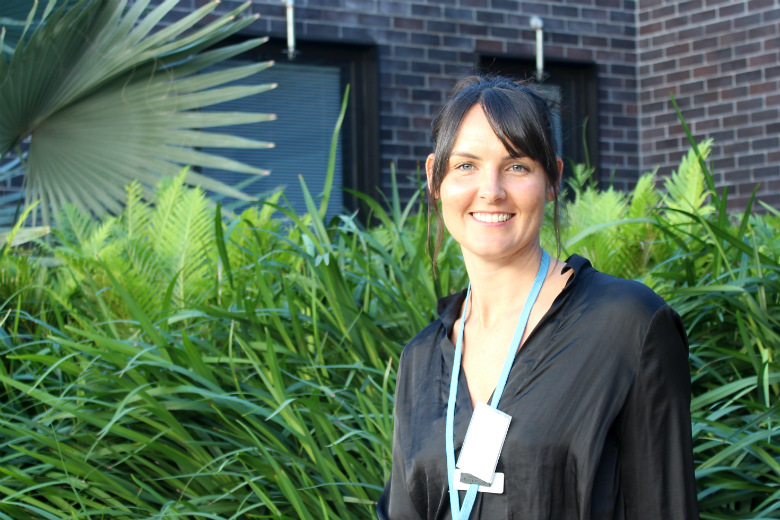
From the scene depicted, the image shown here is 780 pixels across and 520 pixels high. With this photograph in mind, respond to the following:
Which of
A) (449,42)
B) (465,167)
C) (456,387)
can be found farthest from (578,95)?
(456,387)

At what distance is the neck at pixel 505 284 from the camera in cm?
182

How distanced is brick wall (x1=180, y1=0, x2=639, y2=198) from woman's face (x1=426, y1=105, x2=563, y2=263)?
16.9ft

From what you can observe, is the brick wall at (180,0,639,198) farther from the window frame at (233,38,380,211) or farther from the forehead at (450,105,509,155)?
the forehead at (450,105,509,155)

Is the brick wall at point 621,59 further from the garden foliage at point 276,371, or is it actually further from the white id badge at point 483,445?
the white id badge at point 483,445

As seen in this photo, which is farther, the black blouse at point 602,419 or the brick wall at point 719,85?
the brick wall at point 719,85

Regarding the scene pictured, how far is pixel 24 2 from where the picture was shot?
15.3 ft

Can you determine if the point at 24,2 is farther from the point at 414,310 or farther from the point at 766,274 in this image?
the point at 766,274

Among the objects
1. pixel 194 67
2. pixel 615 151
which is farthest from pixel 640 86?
pixel 194 67

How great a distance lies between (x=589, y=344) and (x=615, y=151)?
6.49m

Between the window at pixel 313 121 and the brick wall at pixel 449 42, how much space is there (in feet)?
0.44

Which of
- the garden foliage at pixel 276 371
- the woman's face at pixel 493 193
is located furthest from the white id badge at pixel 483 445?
the garden foliage at pixel 276 371

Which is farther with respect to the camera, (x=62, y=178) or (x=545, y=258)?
(x=62, y=178)

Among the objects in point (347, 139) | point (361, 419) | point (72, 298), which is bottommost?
point (361, 419)

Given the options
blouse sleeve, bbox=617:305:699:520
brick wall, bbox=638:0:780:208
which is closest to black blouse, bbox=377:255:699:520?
blouse sleeve, bbox=617:305:699:520
